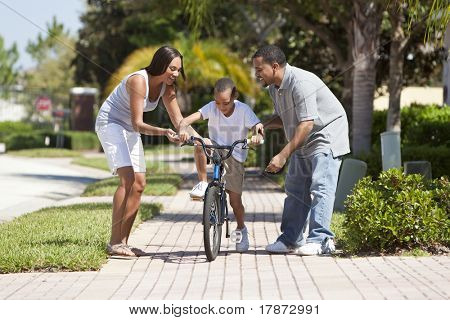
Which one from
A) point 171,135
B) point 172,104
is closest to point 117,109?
point 172,104

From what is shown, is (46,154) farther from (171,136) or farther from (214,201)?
(171,136)

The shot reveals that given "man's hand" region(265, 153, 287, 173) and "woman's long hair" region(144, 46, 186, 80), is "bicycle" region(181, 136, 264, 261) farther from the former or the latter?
"woman's long hair" region(144, 46, 186, 80)

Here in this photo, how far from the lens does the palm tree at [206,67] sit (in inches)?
1296

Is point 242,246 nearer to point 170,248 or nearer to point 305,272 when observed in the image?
point 170,248

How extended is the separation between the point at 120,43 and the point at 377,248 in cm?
4361

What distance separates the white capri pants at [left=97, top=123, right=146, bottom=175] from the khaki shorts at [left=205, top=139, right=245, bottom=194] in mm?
791

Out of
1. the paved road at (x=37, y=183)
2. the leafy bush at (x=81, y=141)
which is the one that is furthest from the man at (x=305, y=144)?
the leafy bush at (x=81, y=141)

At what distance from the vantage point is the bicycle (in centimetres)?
866

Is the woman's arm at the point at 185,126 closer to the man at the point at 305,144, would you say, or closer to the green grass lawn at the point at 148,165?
the man at the point at 305,144

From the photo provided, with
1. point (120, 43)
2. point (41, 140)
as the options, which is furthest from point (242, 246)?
point (120, 43)

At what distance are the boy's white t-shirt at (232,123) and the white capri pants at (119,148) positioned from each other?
0.69 metres

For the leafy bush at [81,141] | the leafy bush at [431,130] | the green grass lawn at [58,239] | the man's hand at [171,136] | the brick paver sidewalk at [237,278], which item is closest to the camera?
the brick paver sidewalk at [237,278]

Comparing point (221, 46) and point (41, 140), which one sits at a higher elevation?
point (221, 46)

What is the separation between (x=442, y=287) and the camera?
23.3ft
